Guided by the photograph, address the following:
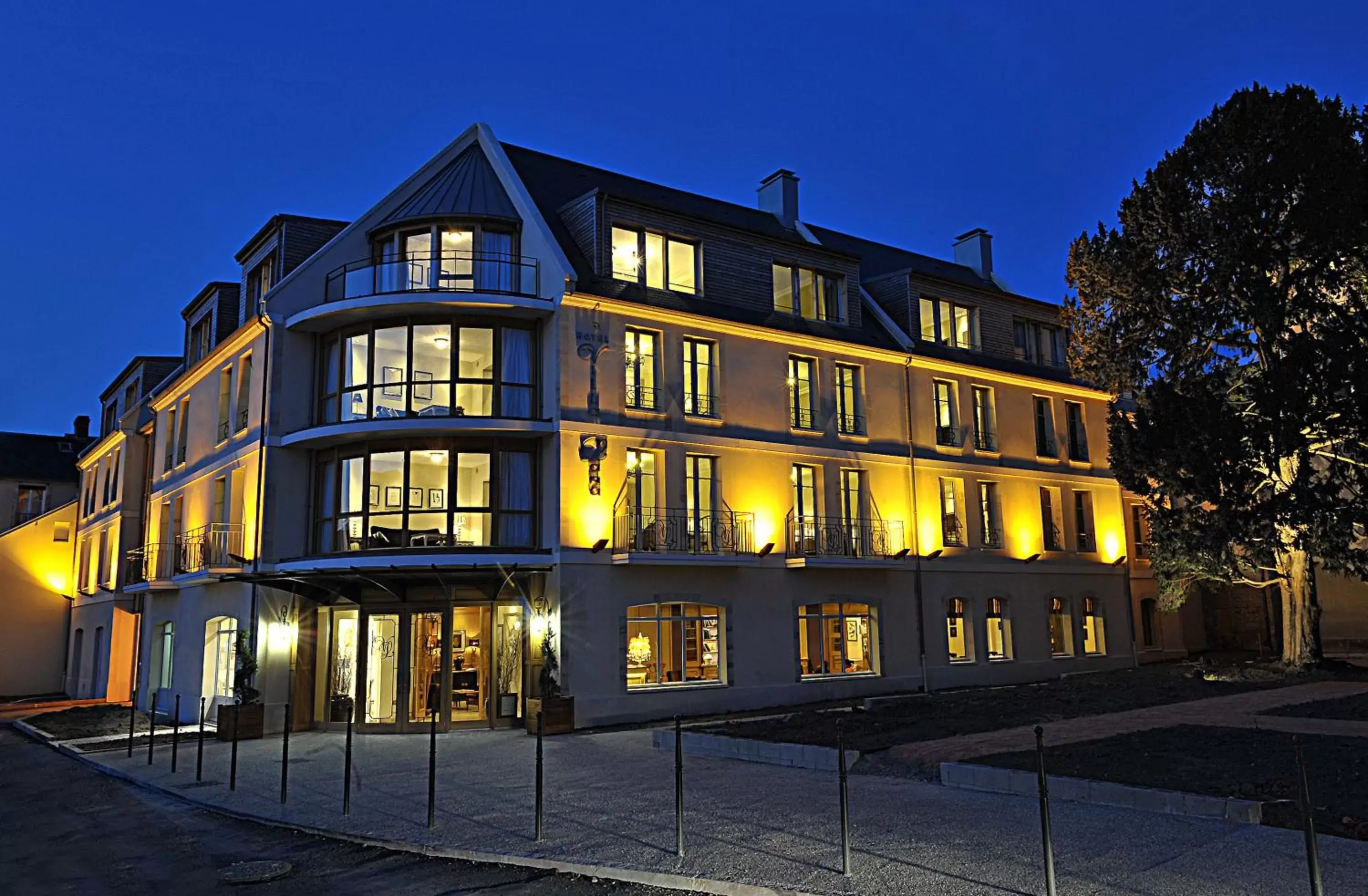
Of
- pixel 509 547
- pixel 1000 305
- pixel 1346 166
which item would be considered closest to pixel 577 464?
pixel 509 547

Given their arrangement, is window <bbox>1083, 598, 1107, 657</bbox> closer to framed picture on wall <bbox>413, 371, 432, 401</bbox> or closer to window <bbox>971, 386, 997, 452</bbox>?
window <bbox>971, 386, 997, 452</bbox>

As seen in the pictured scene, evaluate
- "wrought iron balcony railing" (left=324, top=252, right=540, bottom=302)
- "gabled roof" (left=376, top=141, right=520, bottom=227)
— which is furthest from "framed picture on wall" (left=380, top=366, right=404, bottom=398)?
"gabled roof" (left=376, top=141, right=520, bottom=227)

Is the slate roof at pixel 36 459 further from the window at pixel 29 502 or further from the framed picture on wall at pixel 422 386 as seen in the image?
the framed picture on wall at pixel 422 386

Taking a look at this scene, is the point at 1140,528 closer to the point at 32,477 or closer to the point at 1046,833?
the point at 1046,833

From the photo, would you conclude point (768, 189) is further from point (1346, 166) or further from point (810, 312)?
point (1346, 166)

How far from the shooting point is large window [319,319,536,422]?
20.2 m

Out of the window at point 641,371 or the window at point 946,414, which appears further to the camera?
the window at point 946,414

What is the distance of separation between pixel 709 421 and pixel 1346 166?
14.4m

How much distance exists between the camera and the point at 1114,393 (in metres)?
27.4

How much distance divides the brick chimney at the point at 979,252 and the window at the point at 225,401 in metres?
23.6

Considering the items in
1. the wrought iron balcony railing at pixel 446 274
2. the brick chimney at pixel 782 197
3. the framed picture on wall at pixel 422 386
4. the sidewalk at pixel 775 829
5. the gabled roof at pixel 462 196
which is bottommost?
the sidewalk at pixel 775 829

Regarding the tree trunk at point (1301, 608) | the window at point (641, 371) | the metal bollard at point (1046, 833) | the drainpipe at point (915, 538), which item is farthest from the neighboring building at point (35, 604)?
the tree trunk at point (1301, 608)

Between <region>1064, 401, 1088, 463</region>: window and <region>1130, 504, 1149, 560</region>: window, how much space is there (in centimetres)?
331

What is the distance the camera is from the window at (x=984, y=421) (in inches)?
1081
